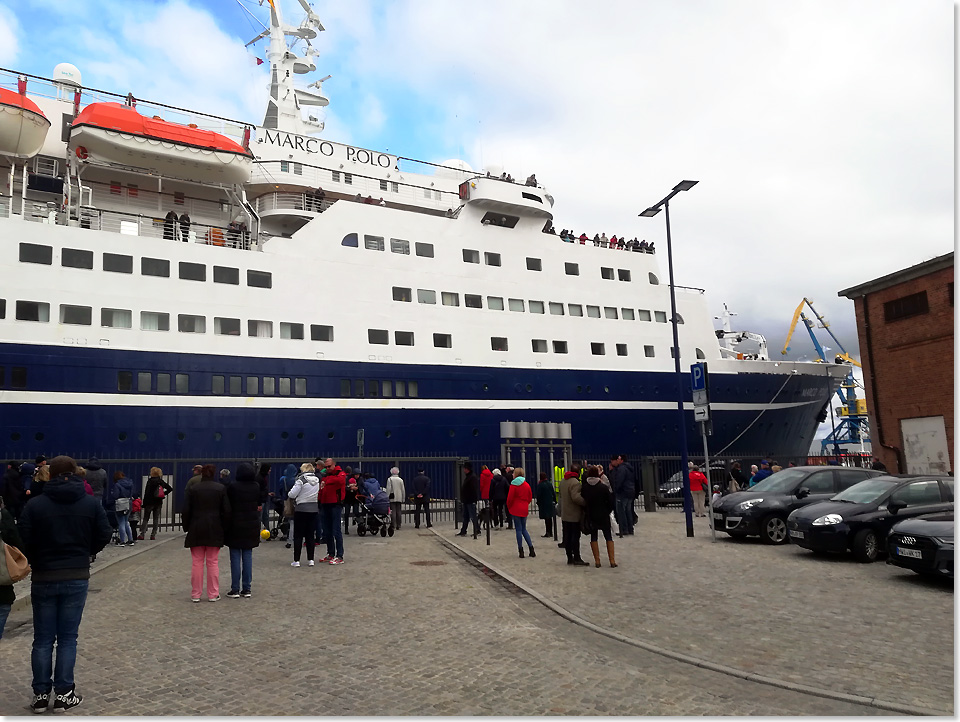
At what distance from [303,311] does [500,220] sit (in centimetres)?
948

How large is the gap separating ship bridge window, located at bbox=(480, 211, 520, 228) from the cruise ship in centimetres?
13

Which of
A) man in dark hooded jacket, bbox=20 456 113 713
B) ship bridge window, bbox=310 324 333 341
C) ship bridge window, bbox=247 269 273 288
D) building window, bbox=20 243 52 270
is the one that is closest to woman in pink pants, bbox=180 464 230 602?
man in dark hooded jacket, bbox=20 456 113 713

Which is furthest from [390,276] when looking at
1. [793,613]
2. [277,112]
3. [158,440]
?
[793,613]

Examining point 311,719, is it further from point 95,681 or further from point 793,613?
point 793,613

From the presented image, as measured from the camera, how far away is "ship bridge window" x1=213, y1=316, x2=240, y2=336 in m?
21.0

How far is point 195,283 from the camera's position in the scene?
21.0m

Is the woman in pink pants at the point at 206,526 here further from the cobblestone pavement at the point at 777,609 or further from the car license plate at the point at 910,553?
the car license plate at the point at 910,553

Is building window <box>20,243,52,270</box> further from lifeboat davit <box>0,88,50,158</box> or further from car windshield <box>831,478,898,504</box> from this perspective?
car windshield <box>831,478,898,504</box>

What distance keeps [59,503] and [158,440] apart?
16.1m

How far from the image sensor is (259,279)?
22000 millimetres

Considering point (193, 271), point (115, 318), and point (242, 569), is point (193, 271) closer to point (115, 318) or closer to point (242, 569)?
point (115, 318)

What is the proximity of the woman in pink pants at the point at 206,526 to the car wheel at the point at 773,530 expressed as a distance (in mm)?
9325

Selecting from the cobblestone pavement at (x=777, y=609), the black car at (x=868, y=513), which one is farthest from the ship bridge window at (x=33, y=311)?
the black car at (x=868, y=513)

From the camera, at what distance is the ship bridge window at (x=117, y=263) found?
2004cm
